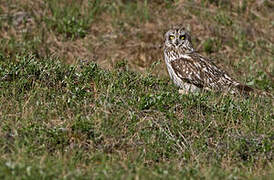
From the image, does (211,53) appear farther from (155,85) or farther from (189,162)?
(189,162)

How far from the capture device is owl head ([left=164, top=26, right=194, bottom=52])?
33.8 ft

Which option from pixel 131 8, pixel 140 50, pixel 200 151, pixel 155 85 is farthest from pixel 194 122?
pixel 131 8

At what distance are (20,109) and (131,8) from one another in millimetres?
6978

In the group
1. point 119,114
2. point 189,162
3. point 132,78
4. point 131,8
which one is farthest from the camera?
point 131,8

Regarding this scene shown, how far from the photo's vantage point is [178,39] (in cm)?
1032

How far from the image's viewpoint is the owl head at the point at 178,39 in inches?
406

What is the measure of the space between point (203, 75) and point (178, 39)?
109 centimetres

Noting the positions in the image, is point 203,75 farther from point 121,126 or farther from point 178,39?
point 121,126

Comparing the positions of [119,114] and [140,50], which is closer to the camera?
[119,114]

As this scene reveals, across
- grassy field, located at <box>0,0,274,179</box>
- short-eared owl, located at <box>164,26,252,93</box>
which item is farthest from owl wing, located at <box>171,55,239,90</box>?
grassy field, located at <box>0,0,274,179</box>

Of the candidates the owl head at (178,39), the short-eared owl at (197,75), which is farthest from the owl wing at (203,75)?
the owl head at (178,39)

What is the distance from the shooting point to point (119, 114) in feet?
23.7

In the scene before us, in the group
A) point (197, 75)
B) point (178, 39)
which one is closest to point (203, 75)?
point (197, 75)

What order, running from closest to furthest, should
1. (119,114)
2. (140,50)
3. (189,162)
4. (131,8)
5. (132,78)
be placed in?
1. (189,162)
2. (119,114)
3. (132,78)
4. (140,50)
5. (131,8)
